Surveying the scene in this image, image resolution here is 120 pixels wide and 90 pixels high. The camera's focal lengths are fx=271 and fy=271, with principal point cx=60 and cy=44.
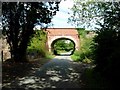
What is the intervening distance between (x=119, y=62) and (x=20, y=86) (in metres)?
4.40

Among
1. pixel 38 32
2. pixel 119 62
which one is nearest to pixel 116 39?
pixel 119 62

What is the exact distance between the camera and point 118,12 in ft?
42.8

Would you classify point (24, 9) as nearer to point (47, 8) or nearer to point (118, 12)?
point (47, 8)

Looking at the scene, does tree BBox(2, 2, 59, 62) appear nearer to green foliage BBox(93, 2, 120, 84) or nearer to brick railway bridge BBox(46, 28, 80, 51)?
green foliage BBox(93, 2, 120, 84)

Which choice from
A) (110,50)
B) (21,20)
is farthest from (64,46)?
(110,50)

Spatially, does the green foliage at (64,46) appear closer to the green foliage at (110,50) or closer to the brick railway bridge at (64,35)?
the brick railway bridge at (64,35)

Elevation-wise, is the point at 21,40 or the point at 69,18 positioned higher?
the point at 69,18

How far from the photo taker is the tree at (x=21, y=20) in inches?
800

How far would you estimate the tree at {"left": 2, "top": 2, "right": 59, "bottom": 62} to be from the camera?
2033 centimetres

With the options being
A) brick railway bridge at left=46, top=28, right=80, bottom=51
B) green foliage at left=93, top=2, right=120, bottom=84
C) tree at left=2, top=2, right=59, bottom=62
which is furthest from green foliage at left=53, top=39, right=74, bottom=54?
green foliage at left=93, top=2, right=120, bottom=84

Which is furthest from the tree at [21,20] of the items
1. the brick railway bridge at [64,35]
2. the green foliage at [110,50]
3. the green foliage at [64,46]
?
the green foliage at [64,46]

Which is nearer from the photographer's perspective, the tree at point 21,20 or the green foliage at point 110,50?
the green foliage at point 110,50

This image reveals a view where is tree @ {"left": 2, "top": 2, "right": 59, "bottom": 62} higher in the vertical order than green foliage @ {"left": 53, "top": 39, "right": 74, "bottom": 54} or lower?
higher

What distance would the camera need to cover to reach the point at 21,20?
23.5m
